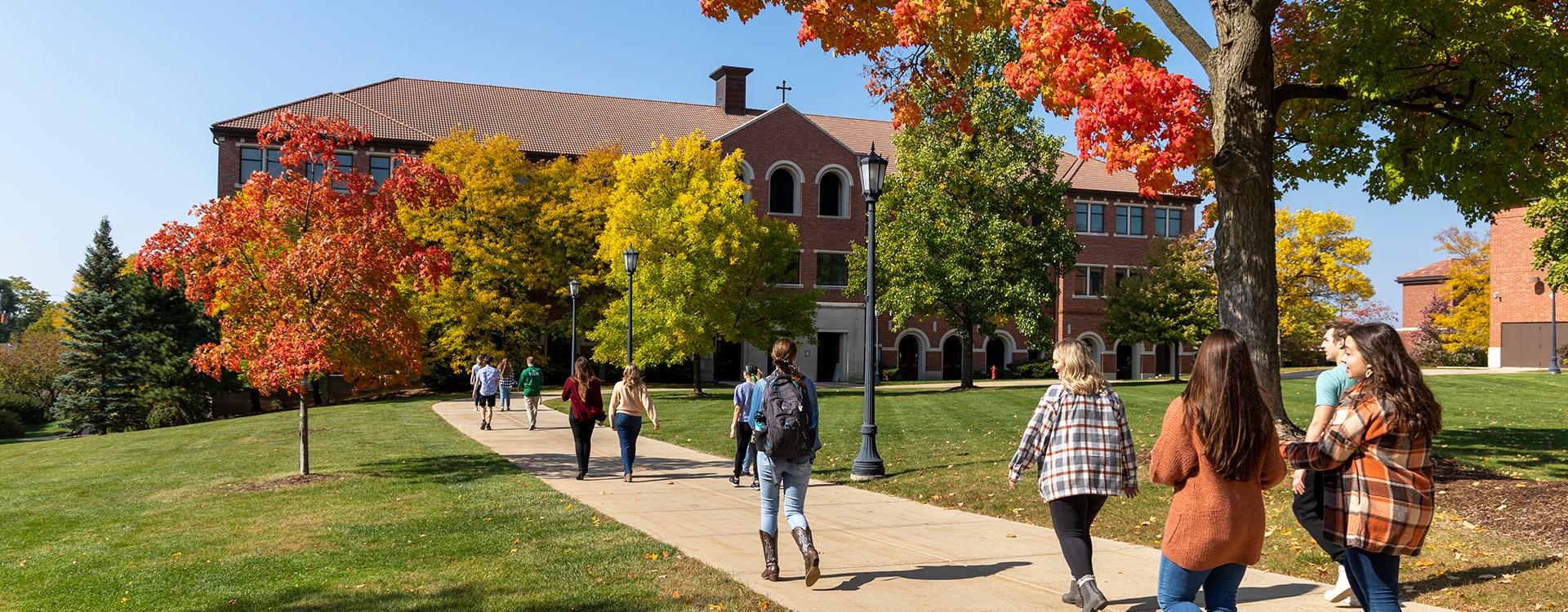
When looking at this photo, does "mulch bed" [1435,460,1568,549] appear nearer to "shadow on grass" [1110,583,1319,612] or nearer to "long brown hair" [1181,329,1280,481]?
"shadow on grass" [1110,583,1319,612]

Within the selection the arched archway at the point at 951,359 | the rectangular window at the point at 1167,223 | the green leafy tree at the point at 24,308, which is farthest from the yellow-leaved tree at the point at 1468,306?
the green leafy tree at the point at 24,308

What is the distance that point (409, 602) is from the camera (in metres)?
6.41

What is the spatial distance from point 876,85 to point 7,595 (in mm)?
10546

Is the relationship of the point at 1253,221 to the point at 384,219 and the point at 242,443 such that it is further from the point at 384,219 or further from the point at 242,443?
the point at 242,443

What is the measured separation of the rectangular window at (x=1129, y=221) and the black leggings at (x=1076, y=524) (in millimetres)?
51348

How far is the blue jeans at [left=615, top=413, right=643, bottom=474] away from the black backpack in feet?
19.9


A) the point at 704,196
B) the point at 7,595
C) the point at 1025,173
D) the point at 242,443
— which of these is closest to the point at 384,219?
the point at 7,595

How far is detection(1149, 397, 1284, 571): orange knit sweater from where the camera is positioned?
157 inches

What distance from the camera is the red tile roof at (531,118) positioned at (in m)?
45.9

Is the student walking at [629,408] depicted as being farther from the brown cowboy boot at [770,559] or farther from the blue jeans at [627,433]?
the brown cowboy boot at [770,559]

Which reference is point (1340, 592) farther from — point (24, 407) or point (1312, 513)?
point (24, 407)

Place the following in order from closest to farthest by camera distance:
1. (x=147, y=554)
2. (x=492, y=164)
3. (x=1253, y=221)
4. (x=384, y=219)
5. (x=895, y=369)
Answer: (x=147, y=554) < (x=1253, y=221) < (x=384, y=219) < (x=492, y=164) < (x=895, y=369)

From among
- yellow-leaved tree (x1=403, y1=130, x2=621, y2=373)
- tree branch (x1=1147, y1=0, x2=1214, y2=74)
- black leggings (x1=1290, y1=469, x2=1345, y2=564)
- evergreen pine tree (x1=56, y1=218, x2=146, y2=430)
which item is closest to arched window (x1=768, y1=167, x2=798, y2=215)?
yellow-leaved tree (x1=403, y1=130, x2=621, y2=373)

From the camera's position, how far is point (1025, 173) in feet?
124
